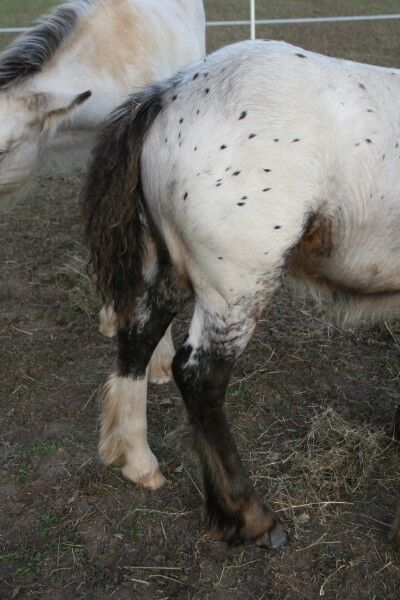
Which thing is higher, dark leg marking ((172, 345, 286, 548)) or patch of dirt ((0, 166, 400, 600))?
dark leg marking ((172, 345, 286, 548))

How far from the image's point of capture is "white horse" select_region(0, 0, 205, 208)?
3504 mm

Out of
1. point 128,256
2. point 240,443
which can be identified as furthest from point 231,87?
point 240,443

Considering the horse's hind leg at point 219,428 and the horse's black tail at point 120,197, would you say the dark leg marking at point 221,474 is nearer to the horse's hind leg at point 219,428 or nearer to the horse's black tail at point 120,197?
the horse's hind leg at point 219,428

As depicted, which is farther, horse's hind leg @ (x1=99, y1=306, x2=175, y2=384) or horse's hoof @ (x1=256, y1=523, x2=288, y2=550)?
horse's hind leg @ (x1=99, y1=306, x2=175, y2=384)

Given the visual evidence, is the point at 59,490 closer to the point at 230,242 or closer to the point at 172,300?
the point at 172,300

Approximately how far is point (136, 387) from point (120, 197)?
2.82ft

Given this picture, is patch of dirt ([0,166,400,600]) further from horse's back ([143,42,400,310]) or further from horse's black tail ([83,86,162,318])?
horse's back ([143,42,400,310])

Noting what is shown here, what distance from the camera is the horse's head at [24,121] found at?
347 centimetres

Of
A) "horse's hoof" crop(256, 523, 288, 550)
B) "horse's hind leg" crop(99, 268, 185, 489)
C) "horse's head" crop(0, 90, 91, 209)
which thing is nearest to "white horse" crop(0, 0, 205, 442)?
"horse's head" crop(0, 90, 91, 209)

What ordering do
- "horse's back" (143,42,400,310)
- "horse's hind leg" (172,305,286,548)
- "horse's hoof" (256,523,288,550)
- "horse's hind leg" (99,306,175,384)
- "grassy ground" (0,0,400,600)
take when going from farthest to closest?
"horse's hind leg" (99,306,175,384) < "horse's hoof" (256,523,288,550) < "grassy ground" (0,0,400,600) < "horse's hind leg" (172,305,286,548) < "horse's back" (143,42,400,310)

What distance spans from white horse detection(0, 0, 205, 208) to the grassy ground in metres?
0.97

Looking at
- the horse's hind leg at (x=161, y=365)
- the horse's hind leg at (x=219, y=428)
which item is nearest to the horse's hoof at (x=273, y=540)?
the horse's hind leg at (x=219, y=428)

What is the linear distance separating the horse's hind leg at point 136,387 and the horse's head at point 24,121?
1262 millimetres

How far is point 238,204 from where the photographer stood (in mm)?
2252
